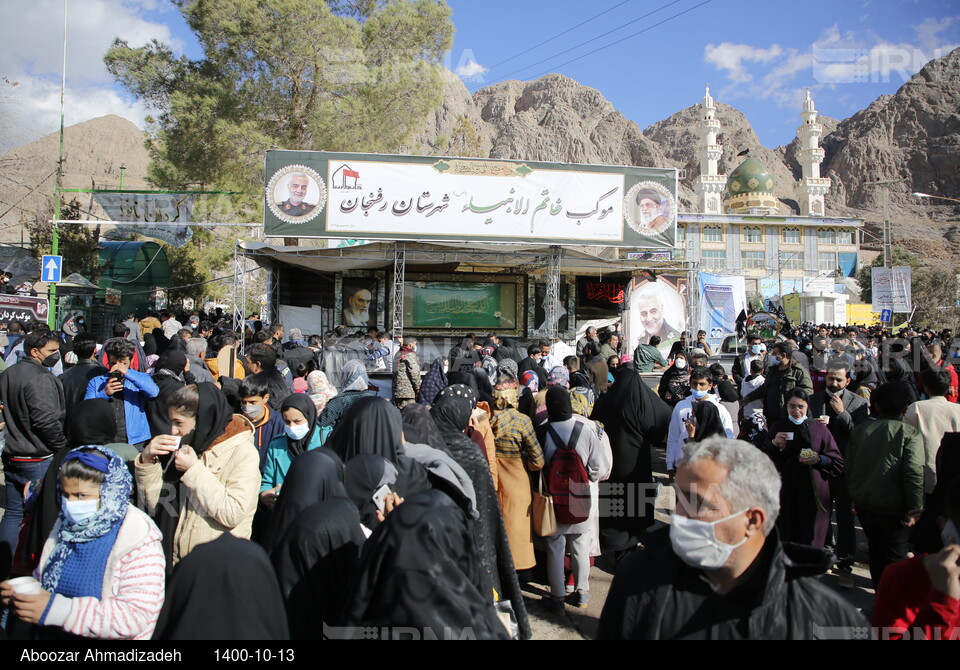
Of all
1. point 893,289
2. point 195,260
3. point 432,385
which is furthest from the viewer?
point 195,260

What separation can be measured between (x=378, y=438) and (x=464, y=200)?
34.3 ft

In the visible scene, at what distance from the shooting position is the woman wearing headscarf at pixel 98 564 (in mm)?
1955

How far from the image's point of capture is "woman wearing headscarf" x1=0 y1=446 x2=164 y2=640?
196cm

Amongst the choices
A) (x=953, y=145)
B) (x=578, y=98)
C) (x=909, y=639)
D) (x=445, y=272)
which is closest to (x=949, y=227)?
(x=953, y=145)

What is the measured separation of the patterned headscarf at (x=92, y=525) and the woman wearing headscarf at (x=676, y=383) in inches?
195

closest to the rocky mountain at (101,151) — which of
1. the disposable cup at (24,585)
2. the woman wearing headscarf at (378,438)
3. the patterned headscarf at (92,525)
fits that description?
the woman wearing headscarf at (378,438)

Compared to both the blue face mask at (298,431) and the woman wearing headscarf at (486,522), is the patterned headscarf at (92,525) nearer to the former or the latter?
the blue face mask at (298,431)

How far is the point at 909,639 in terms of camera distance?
5.78 ft

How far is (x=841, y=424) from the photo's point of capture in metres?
4.57

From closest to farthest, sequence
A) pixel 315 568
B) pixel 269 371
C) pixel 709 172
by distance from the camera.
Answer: pixel 315 568
pixel 269 371
pixel 709 172

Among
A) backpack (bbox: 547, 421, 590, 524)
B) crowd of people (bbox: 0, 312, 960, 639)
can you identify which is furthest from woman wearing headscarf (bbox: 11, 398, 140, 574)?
backpack (bbox: 547, 421, 590, 524)

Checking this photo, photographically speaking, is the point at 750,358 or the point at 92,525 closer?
the point at 92,525

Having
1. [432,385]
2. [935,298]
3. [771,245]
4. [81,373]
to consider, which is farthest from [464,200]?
[771,245]

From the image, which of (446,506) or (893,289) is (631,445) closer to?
(446,506)
